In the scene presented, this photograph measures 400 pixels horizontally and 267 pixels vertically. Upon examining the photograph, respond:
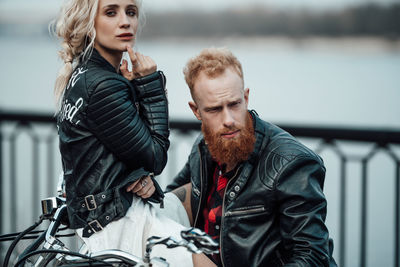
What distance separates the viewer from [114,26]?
6.83ft

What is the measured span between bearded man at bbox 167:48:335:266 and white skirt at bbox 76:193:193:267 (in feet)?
0.72

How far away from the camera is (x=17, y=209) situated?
5328 millimetres

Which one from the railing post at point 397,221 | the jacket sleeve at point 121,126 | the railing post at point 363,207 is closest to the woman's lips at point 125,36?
the jacket sleeve at point 121,126

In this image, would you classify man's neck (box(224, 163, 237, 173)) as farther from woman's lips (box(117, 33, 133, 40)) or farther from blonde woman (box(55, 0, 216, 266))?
woman's lips (box(117, 33, 133, 40))

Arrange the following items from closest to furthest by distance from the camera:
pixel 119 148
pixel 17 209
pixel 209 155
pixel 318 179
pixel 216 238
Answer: pixel 119 148 → pixel 318 179 → pixel 216 238 → pixel 209 155 → pixel 17 209

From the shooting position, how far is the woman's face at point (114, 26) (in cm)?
207

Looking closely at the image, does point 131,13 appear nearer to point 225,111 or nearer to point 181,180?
point 225,111

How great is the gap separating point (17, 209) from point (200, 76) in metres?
3.82

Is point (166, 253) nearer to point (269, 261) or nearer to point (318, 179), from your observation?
point (269, 261)

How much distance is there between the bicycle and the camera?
4.78 feet

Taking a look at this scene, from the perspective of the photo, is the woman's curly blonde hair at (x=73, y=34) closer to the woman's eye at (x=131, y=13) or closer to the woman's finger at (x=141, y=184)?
the woman's eye at (x=131, y=13)

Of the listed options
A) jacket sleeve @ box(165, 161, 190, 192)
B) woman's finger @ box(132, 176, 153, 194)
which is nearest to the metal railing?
jacket sleeve @ box(165, 161, 190, 192)

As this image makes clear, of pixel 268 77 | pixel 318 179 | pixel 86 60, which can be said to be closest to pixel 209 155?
pixel 318 179

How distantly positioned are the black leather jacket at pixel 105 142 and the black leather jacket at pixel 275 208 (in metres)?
0.35
